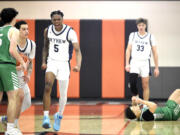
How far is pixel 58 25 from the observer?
684cm

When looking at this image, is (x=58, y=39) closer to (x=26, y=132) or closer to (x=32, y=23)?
(x=26, y=132)

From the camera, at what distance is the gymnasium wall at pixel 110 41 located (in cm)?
1260

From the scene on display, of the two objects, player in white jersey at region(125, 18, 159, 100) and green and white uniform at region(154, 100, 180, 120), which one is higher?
player in white jersey at region(125, 18, 159, 100)

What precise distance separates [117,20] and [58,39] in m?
5.92

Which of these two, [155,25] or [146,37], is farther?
[155,25]

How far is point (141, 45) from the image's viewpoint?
9.27 meters

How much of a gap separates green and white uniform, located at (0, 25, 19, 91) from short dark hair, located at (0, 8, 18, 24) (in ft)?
0.53

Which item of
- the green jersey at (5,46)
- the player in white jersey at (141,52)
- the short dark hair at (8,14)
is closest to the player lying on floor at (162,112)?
the player in white jersey at (141,52)

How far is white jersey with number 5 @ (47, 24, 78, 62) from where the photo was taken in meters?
6.84

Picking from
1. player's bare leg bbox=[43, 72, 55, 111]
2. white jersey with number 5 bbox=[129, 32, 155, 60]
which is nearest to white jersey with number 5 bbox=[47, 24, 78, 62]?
player's bare leg bbox=[43, 72, 55, 111]

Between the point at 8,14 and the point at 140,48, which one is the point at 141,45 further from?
the point at 8,14

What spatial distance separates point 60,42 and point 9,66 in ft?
4.55

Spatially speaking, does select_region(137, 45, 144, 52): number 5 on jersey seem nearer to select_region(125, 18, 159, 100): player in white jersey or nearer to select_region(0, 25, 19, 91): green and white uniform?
select_region(125, 18, 159, 100): player in white jersey

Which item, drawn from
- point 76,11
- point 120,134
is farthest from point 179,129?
point 76,11
